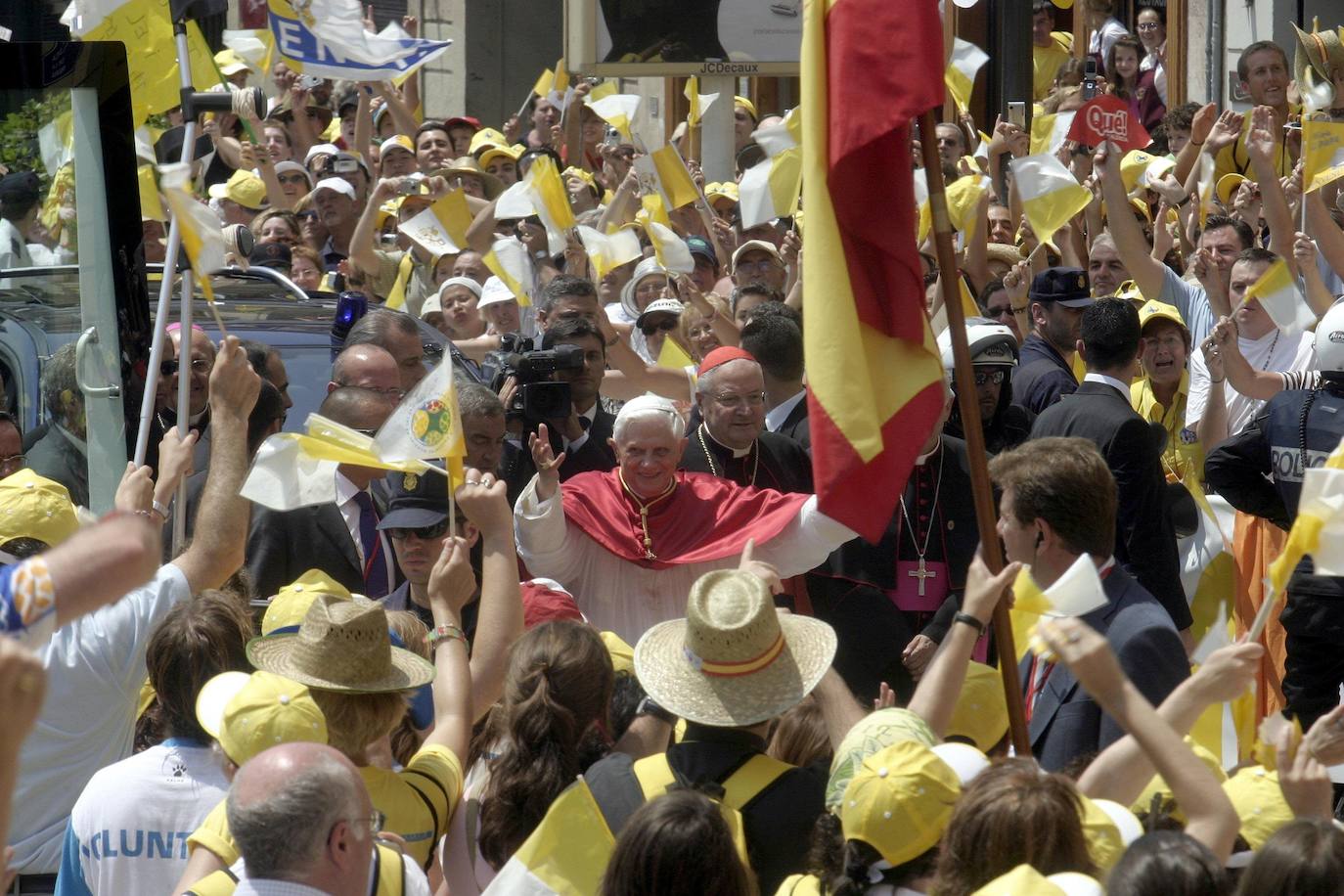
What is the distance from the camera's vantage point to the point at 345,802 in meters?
2.96

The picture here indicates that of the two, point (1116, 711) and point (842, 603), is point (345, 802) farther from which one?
point (842, 603)

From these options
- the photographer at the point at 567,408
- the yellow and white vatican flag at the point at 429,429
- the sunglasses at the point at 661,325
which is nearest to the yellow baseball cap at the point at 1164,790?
the yellow and white vatican flag at the point at 429,429

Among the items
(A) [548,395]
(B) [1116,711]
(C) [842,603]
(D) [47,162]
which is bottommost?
(C) [842,603]

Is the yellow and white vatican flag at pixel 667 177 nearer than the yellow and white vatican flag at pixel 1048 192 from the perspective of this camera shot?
No

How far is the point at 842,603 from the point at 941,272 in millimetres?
2236

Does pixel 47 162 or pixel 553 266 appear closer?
pixel 47 162

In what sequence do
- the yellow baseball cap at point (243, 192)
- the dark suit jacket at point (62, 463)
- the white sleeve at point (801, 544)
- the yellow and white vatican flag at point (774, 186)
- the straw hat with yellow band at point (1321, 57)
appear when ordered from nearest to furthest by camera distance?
the dark suit jacket at point (62, 463) → the white sleeve at point (801, 544) → the yellow and white vatican flag at point (774, 186) → the straw hat with yellow band at point (1321, 57) → the yellow baseball cap at point (243, 192)

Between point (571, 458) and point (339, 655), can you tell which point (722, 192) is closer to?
point (571, 458)

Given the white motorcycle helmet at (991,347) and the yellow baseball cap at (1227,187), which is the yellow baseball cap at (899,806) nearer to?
the white motorcycle helmet at (991,347)

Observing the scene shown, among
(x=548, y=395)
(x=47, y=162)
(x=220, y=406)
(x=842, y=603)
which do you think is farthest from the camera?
(x=548, y=395)

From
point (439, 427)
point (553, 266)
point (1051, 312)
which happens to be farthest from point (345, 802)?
point (553, 266)

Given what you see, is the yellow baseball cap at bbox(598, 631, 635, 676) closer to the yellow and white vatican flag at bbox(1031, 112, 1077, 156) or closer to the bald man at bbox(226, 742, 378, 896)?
the bald man at bbox(226, 742, 378, 896)

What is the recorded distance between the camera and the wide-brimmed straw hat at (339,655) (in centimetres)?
370

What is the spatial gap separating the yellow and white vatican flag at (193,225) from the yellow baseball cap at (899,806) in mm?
2405
